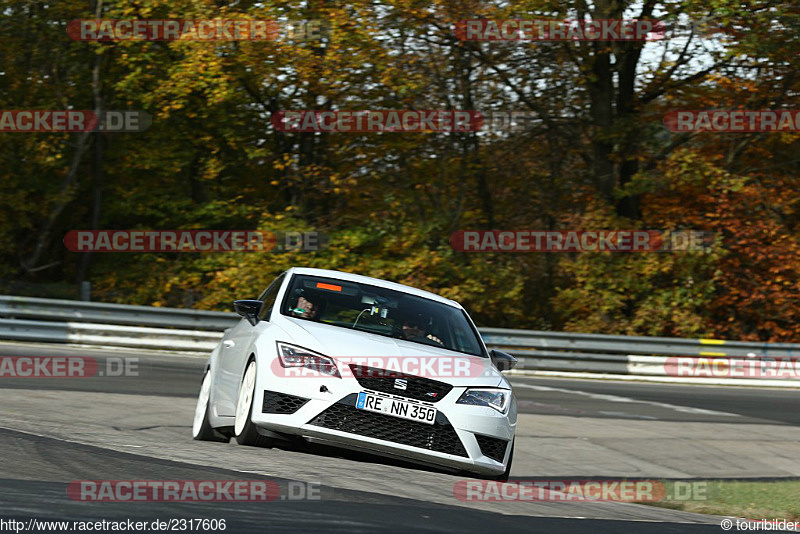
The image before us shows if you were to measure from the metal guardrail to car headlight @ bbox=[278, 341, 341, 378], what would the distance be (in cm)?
1214

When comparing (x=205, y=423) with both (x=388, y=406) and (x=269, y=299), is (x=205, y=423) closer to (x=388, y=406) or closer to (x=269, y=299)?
(x=269, y=299)

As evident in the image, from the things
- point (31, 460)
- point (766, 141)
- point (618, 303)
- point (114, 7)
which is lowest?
point (618, 303)

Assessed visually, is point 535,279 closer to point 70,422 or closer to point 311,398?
point 70,422

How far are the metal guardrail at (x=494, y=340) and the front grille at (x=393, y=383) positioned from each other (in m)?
12.5

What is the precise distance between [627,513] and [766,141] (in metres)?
20.1

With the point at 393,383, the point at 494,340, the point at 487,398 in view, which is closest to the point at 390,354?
the point at 393,383

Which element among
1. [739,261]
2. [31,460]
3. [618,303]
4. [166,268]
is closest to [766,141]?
[739,261]

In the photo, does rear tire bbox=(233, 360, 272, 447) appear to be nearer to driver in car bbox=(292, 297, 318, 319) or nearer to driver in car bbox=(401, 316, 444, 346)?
driver in car bbox=(292, 297, 318, 319)

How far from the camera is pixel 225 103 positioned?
26.0m

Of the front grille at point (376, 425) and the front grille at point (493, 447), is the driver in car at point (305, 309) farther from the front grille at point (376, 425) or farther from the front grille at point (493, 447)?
the front grille at point (493, 447)

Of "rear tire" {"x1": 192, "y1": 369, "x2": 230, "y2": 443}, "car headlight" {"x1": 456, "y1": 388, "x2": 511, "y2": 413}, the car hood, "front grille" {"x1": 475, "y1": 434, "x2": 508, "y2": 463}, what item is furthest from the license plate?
"rear tire" {"x1": 192, "y1": 369, "x2": 230, "y2": 443}

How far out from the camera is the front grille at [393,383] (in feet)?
24.8

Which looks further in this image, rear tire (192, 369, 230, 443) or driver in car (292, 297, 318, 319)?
rear tire (192, 369, 230, 443)

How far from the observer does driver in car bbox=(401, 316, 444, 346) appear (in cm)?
854
